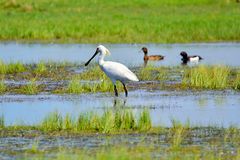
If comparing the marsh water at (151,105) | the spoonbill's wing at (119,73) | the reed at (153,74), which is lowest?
the marsh water at (151,105)

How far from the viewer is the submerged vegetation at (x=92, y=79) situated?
1934 centimetres

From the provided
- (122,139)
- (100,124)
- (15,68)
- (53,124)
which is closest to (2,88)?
(15,68)

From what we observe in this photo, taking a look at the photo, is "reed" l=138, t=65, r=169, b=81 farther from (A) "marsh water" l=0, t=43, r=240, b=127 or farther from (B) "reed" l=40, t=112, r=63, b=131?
(B) "reed" l=40, t=112, r=63, b=131

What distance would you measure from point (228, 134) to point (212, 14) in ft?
97.5

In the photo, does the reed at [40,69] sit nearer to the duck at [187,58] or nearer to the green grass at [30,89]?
the green grass at [30,89]

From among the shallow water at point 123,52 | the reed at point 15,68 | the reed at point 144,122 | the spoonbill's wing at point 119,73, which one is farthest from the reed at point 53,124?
the shallow water at point 123,52

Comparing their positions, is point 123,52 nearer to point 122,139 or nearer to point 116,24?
point 116,24

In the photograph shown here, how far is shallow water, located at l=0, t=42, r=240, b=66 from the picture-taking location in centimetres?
2730

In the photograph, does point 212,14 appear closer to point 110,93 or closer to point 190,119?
point 110,93

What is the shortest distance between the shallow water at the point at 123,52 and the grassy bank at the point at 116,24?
1048 mm

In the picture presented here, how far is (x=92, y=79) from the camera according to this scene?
850 inches

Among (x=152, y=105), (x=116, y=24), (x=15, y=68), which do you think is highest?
(x=116, y=24)

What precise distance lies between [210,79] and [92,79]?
3.29 metres

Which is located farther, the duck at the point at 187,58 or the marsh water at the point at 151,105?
the duck at the point at 187,58
